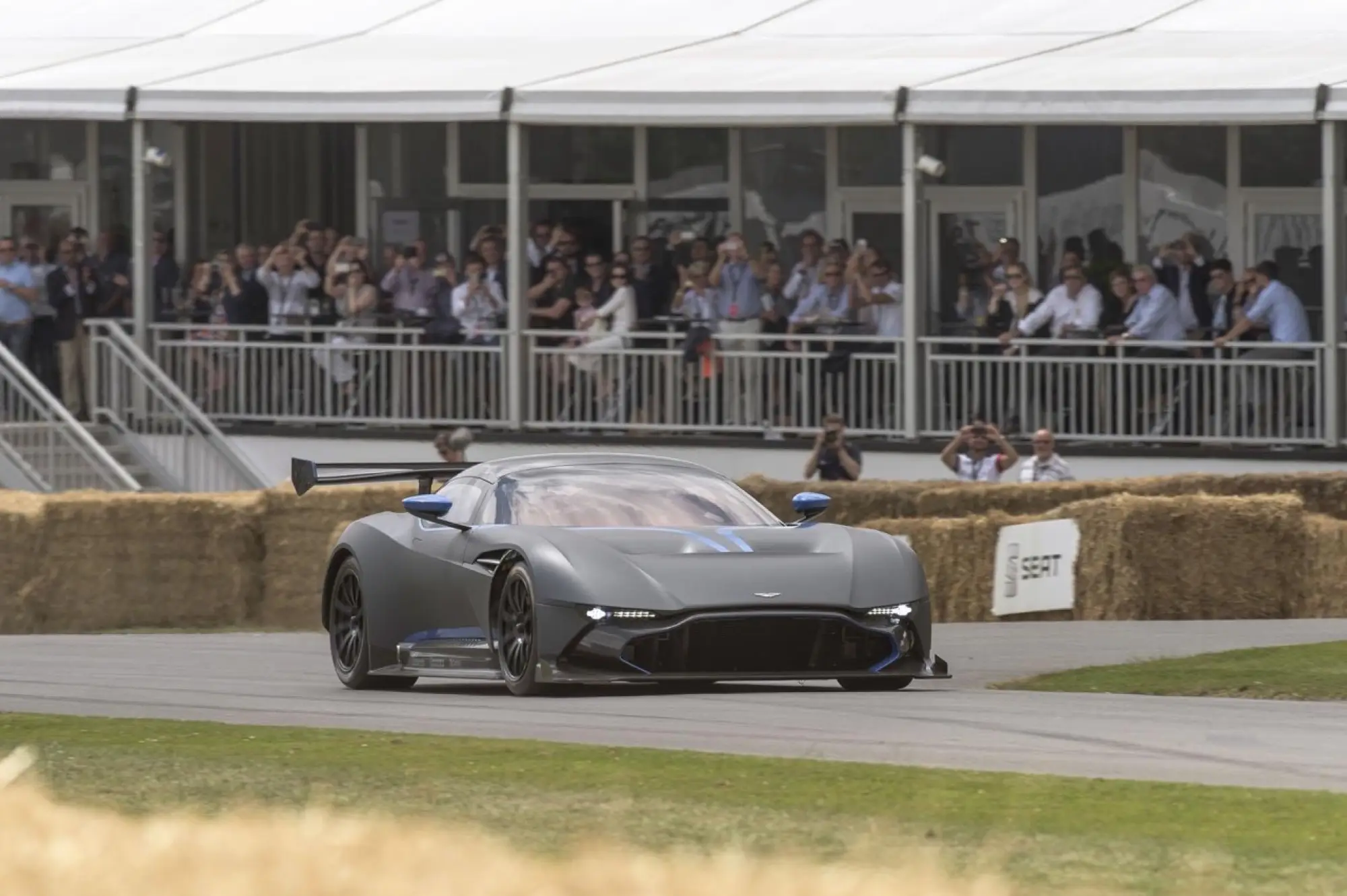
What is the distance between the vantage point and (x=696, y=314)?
90.5 feet

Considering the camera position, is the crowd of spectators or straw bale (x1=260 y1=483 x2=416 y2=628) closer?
straw bale (x1=260 y1=483 x2=416 y2=628)

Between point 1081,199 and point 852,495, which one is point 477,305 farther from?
point 852,495

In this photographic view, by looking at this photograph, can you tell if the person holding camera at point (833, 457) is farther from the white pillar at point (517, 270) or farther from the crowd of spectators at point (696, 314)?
the white pillar at point (517, 270)

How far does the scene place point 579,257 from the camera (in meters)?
32.5

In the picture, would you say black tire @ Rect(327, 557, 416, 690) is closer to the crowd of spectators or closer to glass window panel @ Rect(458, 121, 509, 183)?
the crowd of spectators

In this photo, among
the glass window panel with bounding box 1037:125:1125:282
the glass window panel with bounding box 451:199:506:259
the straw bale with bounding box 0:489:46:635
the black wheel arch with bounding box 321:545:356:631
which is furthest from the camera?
the glass window panel with bounding box 451:199:506:259

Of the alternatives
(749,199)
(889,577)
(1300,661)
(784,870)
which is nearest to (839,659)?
(889,577)

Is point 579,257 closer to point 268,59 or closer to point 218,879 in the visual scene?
point 268,59

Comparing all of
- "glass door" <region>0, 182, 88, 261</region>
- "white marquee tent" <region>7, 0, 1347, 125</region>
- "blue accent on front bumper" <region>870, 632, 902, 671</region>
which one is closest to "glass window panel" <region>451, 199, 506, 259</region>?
"white marquee tent" <region>7, 0, 1347, 125</region>

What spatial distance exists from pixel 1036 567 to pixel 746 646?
24.0ft

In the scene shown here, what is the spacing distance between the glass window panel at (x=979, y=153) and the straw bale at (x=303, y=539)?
10009 mm

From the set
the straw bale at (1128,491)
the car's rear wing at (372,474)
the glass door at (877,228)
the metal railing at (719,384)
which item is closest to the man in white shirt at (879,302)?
the metal railing at (719,384)

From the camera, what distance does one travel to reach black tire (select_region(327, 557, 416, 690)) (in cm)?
1503

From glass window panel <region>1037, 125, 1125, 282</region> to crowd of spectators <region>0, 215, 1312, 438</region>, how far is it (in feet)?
0.22
